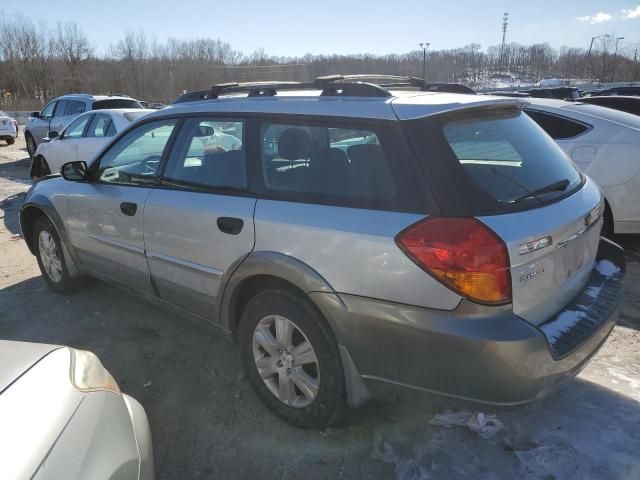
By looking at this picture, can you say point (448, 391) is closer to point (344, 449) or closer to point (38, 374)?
point (344, 449)

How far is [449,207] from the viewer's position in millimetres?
2037

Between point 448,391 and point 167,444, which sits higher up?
point 448,391

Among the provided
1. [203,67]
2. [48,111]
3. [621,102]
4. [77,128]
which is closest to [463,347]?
[621,102]

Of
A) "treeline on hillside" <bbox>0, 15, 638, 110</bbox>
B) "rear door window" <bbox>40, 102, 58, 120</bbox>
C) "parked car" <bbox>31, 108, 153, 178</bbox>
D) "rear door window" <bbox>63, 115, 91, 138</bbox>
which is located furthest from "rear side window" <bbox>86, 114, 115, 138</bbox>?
"treeline on hillside" <bbox>0, 15, 638, 110</bbox>

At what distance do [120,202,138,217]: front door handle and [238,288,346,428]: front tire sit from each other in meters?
1.19

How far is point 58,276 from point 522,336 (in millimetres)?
4159

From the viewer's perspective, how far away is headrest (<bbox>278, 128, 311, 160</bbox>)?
2604mm

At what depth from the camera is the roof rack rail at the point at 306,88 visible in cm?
257

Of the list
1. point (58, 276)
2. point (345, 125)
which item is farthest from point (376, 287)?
point (58, 276)

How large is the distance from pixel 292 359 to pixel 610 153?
399cm

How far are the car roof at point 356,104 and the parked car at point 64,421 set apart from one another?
1.56 metres

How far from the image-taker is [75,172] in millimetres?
3996

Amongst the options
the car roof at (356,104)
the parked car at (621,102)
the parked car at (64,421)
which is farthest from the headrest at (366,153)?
the parked car at (621,102)

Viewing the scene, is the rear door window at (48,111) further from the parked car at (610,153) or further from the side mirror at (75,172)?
the parked car at (610,153)
